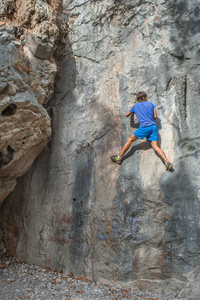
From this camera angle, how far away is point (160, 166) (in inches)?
182

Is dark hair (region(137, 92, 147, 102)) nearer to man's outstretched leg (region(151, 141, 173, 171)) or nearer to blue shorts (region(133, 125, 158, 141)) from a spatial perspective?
blue shorts (region(133, 125, 158, 141))

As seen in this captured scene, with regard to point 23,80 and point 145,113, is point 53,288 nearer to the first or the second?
point 145,113

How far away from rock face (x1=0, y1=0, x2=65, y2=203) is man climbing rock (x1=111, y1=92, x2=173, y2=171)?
160cm

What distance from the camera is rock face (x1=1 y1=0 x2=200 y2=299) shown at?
14.2 ft

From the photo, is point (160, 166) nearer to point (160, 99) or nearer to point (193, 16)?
point (160, 99)

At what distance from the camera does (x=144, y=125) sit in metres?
4.65

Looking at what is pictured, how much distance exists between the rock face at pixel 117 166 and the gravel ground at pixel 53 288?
0.59ft

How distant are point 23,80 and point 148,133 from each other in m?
2.38

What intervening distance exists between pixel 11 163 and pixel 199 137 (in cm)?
337

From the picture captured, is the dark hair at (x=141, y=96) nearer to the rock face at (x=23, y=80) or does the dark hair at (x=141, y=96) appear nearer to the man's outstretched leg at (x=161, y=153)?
the man's outstretched leg at (x=161, y=153)

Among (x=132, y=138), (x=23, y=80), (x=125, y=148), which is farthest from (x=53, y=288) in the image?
(x=23, y=80)

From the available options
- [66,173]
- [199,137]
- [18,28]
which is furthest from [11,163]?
[199,137]

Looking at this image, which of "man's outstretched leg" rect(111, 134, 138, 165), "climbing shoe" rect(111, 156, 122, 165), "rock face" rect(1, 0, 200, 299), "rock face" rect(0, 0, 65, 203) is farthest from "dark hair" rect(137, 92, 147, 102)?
"rock face" rect(0, 0, 65, 203)

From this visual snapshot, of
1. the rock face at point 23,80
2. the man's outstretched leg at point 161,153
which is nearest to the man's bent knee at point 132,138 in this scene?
the man's outstretched leg at point 161,153
